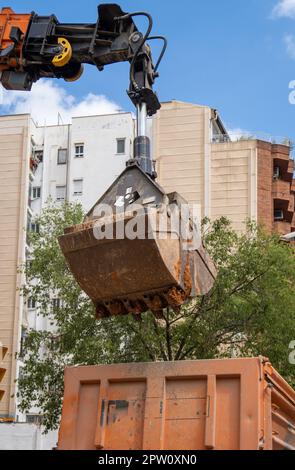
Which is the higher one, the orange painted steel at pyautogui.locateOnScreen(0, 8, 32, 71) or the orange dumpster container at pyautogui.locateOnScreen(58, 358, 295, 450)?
the orange painted steel at pyautogui.locateOnScreen(0, 8, 32, 71)

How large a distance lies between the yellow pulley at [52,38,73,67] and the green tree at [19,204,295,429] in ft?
31.9

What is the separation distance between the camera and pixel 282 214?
46656 mm

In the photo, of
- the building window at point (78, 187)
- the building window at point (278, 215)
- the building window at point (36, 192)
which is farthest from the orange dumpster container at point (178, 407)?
the building window at point (278, 215)

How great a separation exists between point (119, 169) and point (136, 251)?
1459 inches

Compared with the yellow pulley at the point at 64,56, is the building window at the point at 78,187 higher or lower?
higher

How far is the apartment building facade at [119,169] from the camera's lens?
42.9 m

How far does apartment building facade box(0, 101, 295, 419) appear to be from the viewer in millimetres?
42938

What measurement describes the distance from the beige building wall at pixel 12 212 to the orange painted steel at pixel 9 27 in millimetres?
31814

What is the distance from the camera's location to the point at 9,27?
1096cm

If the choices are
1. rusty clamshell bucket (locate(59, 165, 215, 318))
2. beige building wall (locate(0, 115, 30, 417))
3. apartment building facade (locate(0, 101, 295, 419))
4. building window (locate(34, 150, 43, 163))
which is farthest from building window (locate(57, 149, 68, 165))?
rusty clamshell bucket (locate(59, 165, 215, 318))

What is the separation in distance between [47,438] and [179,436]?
28745mm

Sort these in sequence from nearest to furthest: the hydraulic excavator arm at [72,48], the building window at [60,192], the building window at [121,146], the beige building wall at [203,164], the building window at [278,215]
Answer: the hydraulic excavator arm at [72,48] → the beige building wall at [203,164] → the building window at [121,146] → the building window at [60,192] → the building window at [278,215]

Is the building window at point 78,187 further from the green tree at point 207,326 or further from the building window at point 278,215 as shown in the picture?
the green tree at point 207,326

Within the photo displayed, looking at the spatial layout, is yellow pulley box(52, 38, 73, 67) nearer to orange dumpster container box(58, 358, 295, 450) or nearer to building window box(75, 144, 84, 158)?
orange dumpster container box(58, 358, 295, 450)
